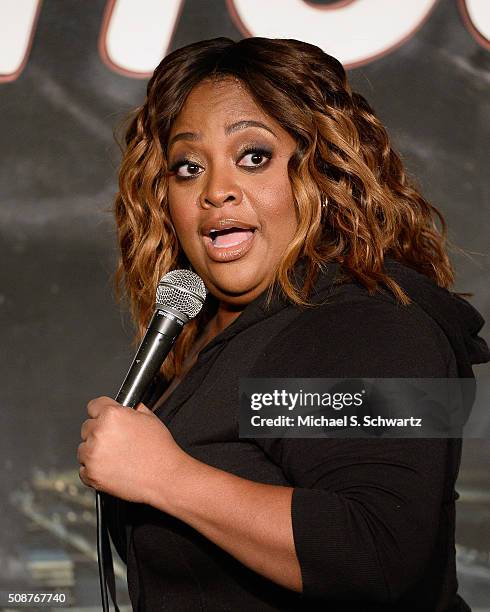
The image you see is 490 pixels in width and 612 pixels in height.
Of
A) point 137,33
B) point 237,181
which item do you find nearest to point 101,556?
point 237,181

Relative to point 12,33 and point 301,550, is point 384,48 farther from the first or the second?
→ point 301,550

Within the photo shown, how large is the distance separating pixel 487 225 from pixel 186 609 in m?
1.63

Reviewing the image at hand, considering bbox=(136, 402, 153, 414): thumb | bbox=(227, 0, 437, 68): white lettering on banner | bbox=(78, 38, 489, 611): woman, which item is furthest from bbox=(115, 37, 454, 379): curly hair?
bbox=(227, 0, 437, 68): white lettering on banner

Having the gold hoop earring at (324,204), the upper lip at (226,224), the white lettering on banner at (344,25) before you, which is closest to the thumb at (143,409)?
the upper lip at (226,224)

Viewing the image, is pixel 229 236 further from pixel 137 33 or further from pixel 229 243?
pixel 137 33

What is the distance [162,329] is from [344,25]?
156cm

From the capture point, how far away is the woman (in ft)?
3.54

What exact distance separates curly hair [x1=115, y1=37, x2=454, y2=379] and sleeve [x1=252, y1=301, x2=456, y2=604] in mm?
178

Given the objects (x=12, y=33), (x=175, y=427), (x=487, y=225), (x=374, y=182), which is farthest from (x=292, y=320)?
(x=12, y=33)

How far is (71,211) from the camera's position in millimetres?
2744

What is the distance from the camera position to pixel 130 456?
Result: 114 centimetres

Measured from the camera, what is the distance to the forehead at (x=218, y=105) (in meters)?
1.50

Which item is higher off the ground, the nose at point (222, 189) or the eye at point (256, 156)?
the eye at point (256, 156)

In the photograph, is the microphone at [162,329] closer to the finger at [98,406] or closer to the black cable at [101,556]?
the finger at [98,406]
